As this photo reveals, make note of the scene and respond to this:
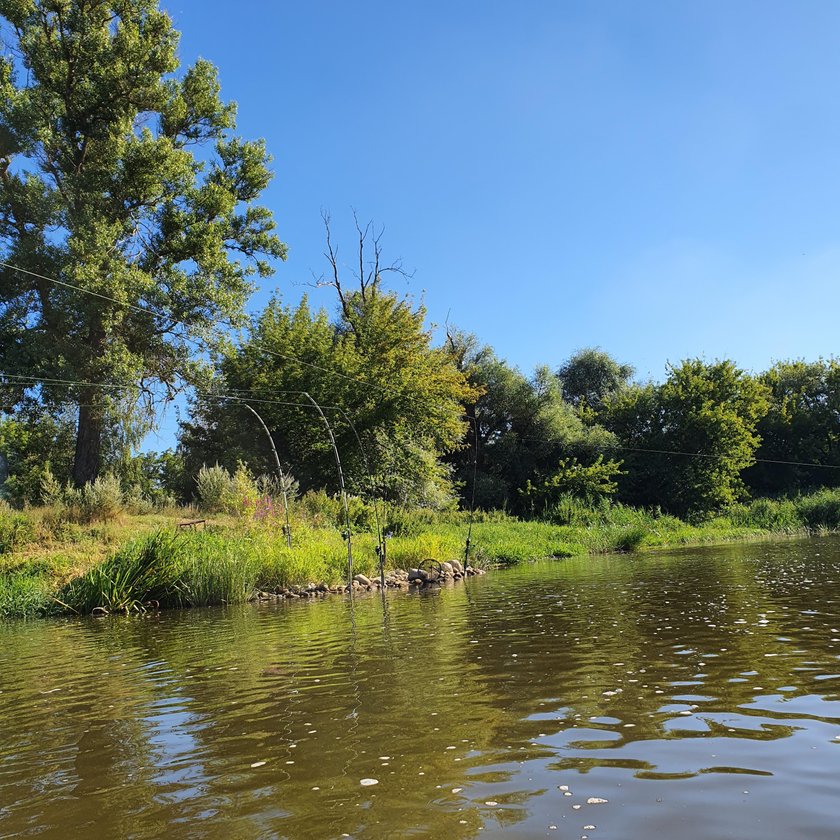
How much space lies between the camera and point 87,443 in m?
24.8

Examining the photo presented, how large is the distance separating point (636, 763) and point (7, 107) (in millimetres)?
27068

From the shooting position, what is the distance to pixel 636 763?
392 cm

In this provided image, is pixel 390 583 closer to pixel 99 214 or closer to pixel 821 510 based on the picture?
pixel 99 214

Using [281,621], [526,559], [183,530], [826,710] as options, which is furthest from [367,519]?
[826,710]

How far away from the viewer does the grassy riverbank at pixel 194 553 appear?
15062 millimetres

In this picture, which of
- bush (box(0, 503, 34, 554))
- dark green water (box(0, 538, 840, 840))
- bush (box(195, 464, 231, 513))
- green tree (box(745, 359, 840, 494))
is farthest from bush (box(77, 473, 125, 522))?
green tree (box(745, 359, 840, 494))

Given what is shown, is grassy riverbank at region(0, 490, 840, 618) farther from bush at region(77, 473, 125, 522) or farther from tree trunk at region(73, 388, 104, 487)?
tree trunk at region(73, 388, 104, 487)

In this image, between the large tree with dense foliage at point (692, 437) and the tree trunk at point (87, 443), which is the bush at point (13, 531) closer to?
the tree trunk at point (87, 443)

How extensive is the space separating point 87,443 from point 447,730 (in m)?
23.0

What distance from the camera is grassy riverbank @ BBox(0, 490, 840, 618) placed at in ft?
49.4

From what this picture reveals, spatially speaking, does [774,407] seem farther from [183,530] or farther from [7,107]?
[7,107]

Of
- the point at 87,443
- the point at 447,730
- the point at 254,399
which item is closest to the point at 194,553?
the point at 87,443

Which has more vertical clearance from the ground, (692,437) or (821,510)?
(692,437)

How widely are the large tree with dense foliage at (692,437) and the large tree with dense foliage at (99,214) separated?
25.8 metres
